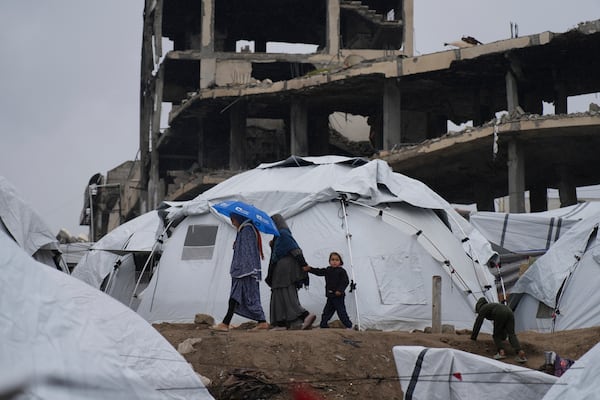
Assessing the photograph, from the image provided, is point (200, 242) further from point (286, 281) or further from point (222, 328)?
point (222, 328)

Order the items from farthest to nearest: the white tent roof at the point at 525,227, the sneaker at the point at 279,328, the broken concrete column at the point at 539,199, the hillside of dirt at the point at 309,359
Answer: the broken concrete column at the point at 539,199 < the white tent roof at the point at 525,227 < the sneaker at the point at 279,328 < the hillside of dirt at the point at 309,359

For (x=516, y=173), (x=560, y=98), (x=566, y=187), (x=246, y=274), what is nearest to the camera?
(x=246, y=274)

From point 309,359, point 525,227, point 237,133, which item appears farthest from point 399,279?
point 237,133

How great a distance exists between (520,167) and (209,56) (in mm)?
14237

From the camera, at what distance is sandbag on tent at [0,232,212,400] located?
5535mm

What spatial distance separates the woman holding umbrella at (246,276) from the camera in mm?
13172

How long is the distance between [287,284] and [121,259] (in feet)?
21.5

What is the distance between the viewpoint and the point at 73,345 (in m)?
6.09

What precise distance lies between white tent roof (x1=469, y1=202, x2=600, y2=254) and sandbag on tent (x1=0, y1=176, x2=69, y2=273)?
10.4m

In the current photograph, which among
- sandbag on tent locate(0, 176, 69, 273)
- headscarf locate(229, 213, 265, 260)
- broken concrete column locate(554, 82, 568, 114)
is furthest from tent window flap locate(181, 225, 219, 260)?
broken concrete column locate(554, 82, 568, 114)

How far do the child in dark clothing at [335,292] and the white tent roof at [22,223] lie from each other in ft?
12.0

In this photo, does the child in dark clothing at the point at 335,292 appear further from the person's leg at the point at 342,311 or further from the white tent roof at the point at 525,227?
the white tent roof at the point at 525,227

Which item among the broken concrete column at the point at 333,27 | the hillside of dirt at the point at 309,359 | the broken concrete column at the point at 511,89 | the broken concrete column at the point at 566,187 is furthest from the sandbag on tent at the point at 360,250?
the broken concrete column at the point at 333,27

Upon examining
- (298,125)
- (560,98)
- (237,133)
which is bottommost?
(237,133)
